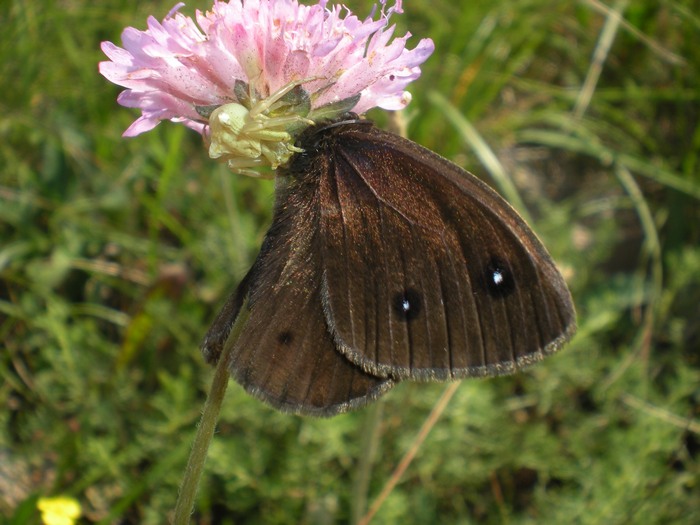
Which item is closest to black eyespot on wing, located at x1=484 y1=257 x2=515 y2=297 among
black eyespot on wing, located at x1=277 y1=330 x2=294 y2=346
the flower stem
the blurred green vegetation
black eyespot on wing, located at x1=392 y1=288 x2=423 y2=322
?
black eyespot on wing, located at x1=392 y1=288 x2=423 y2=322

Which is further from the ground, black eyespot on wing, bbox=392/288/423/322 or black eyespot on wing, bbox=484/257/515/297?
black eyespot on wing, bbox=484/257/515/297

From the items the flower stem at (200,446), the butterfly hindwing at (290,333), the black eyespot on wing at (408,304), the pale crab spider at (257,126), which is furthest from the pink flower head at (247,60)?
the flower stem at (200,446)

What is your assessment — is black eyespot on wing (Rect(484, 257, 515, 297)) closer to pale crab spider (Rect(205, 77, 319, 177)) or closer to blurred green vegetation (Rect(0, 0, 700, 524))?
pale crab spider (Rect(205, 77, 319, 177))

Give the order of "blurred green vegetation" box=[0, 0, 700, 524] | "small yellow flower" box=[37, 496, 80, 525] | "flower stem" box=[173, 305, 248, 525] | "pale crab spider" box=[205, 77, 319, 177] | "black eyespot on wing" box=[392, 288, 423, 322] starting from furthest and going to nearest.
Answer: "blurred green vegetation" box=[0, 0, 700, 524] < "small yellow flower" box=[37, 496, 80, 525] < "black eyespot on wing" box=[392, 288, 423, 322] < "pale crab spider" box=[205, 77, 319, 177] < "flower stem" box=[173, 305, 248, 525]

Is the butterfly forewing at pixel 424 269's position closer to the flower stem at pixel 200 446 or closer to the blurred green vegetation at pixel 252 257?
the flower stem at pixel 200 446

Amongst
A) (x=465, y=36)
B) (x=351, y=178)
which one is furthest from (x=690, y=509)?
(x=465, y=36)

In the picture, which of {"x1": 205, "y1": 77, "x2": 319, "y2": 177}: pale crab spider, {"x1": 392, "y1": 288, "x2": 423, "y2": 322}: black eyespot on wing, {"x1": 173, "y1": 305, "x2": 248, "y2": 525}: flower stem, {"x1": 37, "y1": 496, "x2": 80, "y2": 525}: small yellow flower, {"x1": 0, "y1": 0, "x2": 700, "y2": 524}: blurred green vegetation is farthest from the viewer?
{"x1": 0, "y1": 0, "x2": 700, "y2": 524}: blurred green vegetation

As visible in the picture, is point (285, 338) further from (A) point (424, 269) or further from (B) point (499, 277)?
(B) point (499, 277)

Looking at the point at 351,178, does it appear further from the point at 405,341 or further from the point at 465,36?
the point at 465,36
